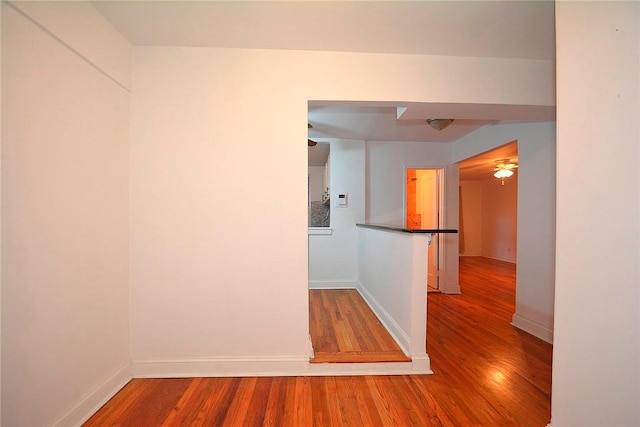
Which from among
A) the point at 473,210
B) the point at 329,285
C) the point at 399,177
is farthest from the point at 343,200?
the point at 473,210

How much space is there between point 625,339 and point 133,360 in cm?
270

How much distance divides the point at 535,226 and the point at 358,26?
8.90ft

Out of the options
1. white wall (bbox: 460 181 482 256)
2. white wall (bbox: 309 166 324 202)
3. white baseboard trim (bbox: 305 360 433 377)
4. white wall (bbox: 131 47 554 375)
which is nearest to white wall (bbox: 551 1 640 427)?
white baseboard trim (bbox: 305 360 433 377)

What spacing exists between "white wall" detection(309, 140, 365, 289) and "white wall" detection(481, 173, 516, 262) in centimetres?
526

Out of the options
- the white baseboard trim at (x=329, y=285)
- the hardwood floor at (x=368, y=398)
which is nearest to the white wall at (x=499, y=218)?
the white baseboard trim at (x=329, y=285)

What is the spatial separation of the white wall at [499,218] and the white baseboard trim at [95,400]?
8.50 metres

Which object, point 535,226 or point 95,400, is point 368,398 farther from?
point 535,226

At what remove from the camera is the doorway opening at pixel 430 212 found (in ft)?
14.7

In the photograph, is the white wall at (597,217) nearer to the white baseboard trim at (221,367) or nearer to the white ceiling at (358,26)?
the white ceiling at (358,26)

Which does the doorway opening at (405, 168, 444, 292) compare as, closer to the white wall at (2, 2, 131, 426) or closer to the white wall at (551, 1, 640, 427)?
the white wall at (551, 1, 640, 427)

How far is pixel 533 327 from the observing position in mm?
2902

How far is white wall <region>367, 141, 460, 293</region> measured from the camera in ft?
14.5

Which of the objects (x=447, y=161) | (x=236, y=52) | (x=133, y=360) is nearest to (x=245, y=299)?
(x=133, y=360)

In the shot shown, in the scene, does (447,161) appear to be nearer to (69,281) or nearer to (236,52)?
(236,52)
